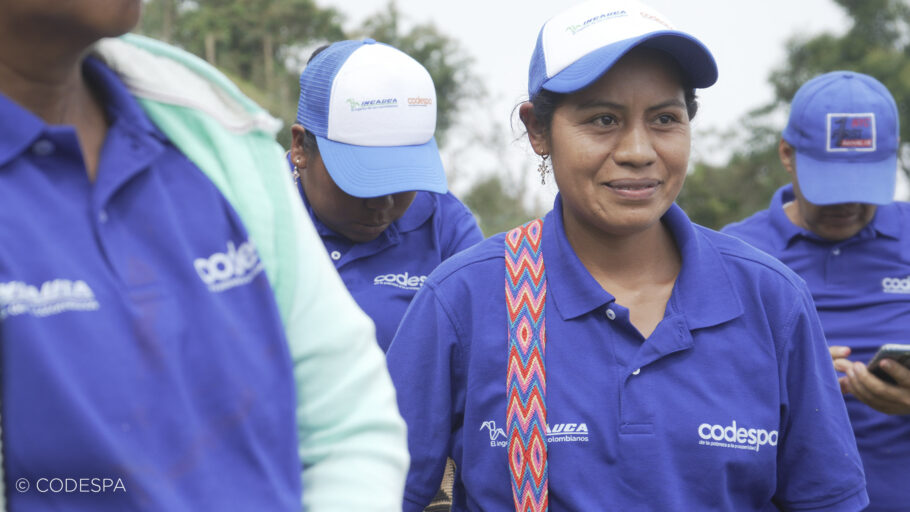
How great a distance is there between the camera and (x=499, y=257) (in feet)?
8.48

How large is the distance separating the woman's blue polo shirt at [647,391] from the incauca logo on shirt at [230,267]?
3.48 feet

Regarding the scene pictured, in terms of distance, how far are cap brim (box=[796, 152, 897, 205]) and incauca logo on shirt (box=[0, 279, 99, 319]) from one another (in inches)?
131

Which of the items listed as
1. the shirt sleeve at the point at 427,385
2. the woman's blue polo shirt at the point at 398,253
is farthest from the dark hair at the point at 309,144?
the shirt sleeve at the point at 427,385

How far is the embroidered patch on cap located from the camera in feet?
13.9

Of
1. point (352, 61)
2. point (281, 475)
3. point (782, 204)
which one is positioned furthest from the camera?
point (782, 204)

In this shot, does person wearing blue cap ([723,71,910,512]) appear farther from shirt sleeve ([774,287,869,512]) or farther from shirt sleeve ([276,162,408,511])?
shirt sleeve ([276,162,408,511])

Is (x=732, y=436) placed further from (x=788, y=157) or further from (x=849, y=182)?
(x=788, y=157)

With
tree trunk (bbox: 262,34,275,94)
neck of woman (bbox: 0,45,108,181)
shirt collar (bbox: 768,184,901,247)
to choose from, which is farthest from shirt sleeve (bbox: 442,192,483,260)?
tree trunk (bbox: 262,34,275,94)

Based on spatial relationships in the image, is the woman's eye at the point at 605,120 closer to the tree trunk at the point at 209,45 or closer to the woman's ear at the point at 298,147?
the woman's ear at the point at 298,147

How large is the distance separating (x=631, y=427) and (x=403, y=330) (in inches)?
24.6

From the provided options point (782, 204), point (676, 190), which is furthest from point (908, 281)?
point (676, 190)

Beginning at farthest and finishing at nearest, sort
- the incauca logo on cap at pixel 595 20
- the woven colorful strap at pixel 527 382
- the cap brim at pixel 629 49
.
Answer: the incauca logo on cap at pixel 595 20 → the cap brim at pixel 629 49 → the woven colorful strap at pixel 527 382

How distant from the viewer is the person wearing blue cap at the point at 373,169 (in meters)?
3.52

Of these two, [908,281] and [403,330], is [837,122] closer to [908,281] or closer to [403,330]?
[908,281]
